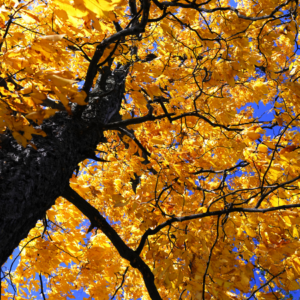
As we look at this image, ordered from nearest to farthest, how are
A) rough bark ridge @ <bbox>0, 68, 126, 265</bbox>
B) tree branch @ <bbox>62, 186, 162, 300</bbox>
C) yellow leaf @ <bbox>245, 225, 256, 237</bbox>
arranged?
rough bark ridge @ <bbox>0, 68, 126, 265</bbox>
yellow leaf @ <bbox>245, 225, 256, 237</bbox>
tree branch @ <bbox>62, 186, 162, 300</bbox>

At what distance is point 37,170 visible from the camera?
1.48 meters

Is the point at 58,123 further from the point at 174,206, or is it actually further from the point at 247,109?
the point at 247,109

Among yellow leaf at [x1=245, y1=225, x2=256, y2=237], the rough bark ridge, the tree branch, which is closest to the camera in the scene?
the rough bark ridge

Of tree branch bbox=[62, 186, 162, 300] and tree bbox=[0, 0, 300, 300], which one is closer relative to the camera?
tree bbox=[0, 0, 300, 300]

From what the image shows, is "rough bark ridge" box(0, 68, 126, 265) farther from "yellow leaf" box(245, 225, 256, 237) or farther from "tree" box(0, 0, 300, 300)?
"yellow leaf" box(245, 225, 256, 237)

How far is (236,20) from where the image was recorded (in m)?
2.33

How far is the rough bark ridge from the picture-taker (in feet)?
4.12

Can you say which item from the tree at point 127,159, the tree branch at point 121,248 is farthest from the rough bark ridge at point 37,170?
the tree branch at point 121,248

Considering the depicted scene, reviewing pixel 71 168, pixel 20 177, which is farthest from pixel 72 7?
pixel 71 168

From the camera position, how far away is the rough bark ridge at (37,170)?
1.25 m

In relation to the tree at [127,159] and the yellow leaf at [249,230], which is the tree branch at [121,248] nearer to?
the tree at [127,159]

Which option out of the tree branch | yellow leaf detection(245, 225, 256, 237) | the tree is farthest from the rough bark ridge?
yellow leaf detection(245, 225, 256, 237)

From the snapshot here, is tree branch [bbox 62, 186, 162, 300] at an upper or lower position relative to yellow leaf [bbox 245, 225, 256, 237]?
lower

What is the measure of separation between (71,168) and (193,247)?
1.15 metres
